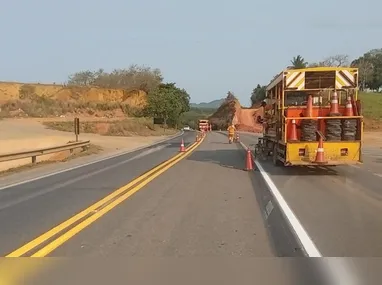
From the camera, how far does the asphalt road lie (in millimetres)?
6938

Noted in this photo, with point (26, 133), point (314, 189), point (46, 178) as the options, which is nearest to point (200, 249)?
point (314, 189)

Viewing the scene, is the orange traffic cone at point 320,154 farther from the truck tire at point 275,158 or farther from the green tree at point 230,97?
the green tree at point 230,97

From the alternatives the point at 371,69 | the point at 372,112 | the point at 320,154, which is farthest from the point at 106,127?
the point at 371,69

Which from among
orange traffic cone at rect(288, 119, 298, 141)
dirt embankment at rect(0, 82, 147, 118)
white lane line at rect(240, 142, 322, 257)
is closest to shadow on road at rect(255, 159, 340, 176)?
orange traffic cone at rect(288, 119, 298, 141)

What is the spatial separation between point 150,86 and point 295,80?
10804 cm

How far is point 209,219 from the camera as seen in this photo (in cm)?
941

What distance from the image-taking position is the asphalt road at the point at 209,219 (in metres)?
6.94

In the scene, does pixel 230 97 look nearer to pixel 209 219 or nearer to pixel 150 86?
pixel 150 86

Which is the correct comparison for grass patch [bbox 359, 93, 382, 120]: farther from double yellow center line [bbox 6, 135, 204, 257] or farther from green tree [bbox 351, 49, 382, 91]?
double yellow center line [bbox 6, 135, 204, 257]

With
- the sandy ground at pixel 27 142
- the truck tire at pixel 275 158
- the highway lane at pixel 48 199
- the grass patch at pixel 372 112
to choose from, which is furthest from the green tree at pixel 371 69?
the highway lane at pixel 48 199

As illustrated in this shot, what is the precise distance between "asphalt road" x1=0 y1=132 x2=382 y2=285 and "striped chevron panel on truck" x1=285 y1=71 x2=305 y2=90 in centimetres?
318

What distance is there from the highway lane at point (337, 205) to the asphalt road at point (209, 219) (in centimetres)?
2

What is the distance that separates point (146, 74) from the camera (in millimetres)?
133250

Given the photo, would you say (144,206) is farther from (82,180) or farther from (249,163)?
(249,163)
